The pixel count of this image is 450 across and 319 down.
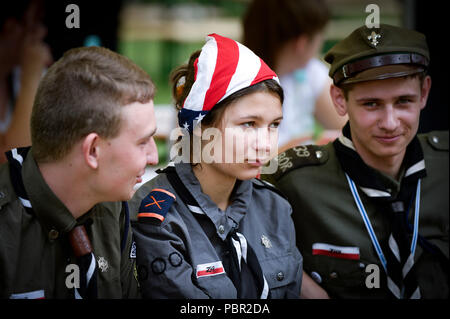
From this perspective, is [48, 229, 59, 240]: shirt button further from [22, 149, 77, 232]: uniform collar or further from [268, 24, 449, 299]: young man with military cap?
[268, 24, 449, 299]: young man with military cap

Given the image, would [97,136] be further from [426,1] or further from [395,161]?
[426,1]

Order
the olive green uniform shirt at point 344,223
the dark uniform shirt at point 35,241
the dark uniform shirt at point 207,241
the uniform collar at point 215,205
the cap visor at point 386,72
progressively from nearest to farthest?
the dark uniform shirt at point 35,241 → the dark uniform shirt at point 207,241 → the uniform collar at point 215,205 → the cap visor at point 386,72 → the olive green uniform shirt at point 344,223

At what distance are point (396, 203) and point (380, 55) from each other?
60cm

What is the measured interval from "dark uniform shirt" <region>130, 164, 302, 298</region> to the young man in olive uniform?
0.17 metres

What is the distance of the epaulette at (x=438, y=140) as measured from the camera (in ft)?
7.56

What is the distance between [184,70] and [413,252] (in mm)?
1145

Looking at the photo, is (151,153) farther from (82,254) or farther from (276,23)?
(276,23)

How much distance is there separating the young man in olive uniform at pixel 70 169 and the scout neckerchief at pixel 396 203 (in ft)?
2.99

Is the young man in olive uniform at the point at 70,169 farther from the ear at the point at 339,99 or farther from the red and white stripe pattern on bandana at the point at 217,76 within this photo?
the ear at the point at 339,99

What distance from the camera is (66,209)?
158cm

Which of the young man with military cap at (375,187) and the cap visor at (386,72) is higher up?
the cap visor at (386,72)

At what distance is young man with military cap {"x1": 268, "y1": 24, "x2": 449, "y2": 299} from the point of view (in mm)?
1964

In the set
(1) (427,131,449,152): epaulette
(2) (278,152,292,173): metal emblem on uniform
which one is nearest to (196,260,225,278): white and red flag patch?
(2) (278,152,292,173): metal emblem on uniform

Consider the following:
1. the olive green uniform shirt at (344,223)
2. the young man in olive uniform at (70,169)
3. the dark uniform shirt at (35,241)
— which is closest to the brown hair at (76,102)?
the young man in olive uniform at (70,169)
